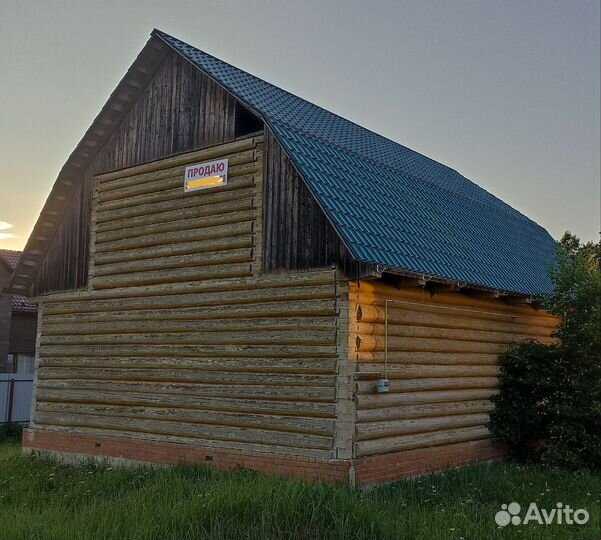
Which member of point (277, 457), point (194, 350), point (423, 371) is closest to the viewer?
point (277, 457)

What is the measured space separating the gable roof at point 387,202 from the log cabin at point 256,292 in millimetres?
61

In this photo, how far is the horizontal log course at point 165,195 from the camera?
12742 mm

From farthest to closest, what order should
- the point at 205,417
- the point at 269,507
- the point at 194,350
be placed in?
the point at 194,350 < the point at 205,417 < the point at 269,507

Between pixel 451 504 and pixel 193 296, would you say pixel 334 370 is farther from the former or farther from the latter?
pixel 193 296

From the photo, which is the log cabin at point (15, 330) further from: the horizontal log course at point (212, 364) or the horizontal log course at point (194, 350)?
the horizontal log course at point (212, 364)

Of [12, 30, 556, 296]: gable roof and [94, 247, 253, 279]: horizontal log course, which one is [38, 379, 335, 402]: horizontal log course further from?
[12, 30, 556, 296]: gable roof

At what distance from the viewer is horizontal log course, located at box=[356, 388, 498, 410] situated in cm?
1096

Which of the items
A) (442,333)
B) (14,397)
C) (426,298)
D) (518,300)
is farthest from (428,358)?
(14,397)

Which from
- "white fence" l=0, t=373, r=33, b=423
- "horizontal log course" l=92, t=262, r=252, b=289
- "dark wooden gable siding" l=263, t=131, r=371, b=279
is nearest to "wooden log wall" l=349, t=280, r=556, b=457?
"dark wooden gable siding" l=263, t=131, r=371, b=279

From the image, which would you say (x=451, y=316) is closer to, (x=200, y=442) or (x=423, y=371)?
(x=423, y=371)

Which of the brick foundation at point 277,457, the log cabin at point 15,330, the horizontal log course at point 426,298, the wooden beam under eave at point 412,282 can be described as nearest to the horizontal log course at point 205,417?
the brick foundation at point 277,457

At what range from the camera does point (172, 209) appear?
13977 mm

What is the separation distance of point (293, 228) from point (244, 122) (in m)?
2.69

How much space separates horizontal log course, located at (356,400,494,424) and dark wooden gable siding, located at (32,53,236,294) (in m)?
5.62
